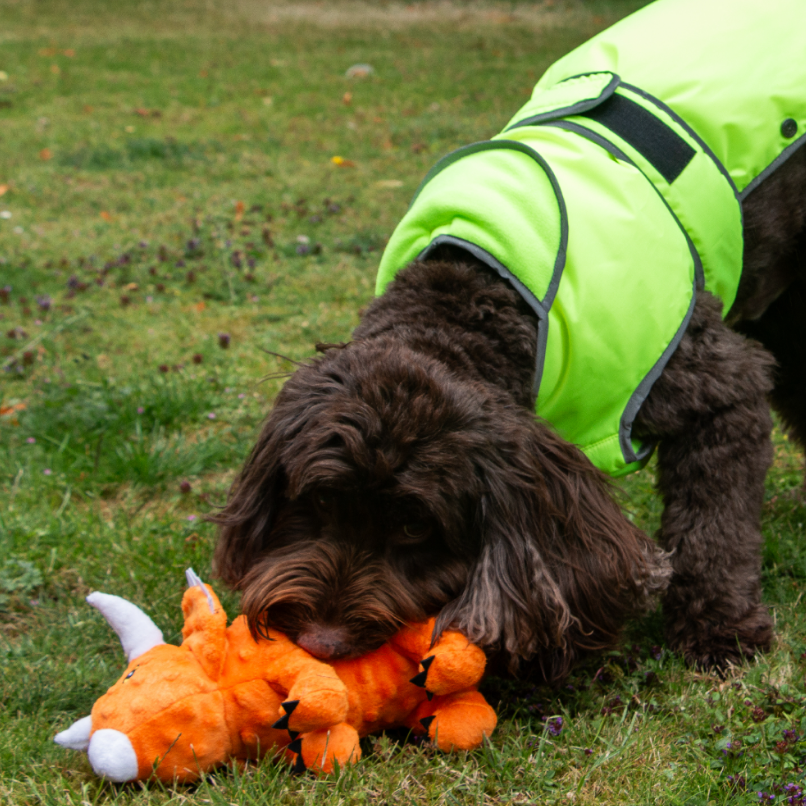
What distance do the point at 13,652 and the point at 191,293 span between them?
346 cm

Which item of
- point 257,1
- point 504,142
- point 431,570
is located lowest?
point 257,1

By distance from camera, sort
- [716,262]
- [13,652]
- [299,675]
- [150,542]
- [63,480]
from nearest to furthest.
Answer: [299,675], [13,652], [716,262], [150,542], [63,480]

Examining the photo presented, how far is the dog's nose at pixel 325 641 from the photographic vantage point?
2.29 meters

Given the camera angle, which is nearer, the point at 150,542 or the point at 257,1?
the point at 150,542

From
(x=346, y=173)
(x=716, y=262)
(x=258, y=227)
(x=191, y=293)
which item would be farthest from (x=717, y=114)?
(x=346, y=173)

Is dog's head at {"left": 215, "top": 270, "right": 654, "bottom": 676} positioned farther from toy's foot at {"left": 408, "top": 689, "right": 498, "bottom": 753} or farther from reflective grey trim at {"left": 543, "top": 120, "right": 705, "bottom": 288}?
reflective grey trim at {"left": 543, "top": 120, "right": 705, "bottom": 288}

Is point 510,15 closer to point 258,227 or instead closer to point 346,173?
point 346,173

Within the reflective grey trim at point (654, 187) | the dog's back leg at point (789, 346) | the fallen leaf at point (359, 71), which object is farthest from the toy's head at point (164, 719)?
the fallen leaf at point (359, 71)

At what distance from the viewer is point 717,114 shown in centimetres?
320

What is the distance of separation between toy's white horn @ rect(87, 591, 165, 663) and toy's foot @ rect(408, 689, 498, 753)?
78 cm

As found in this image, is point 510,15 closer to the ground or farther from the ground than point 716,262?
closer to the ground

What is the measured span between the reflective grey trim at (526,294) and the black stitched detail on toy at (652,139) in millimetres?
754

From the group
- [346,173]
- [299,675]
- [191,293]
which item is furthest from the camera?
[346,173]

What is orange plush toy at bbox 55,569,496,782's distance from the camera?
7.38 ft
